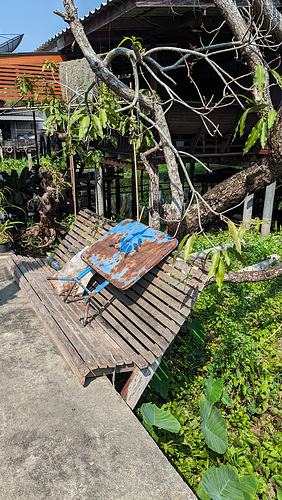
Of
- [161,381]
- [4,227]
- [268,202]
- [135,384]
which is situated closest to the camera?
[135,384]

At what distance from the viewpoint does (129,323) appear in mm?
3643

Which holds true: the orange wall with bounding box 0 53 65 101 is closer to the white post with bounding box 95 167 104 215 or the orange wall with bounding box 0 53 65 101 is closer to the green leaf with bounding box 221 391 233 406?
the white post with bounding box 95 167 104 215

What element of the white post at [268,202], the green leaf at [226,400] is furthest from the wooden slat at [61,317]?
the white post at [268,202]

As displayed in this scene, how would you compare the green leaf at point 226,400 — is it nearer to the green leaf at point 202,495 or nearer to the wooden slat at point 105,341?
the green leaf at point 202,495

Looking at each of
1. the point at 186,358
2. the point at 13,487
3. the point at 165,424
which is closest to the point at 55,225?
the point at 186,358

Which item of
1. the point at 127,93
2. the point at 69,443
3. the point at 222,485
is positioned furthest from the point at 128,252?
the point at 222,485

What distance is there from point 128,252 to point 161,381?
140 centimetres

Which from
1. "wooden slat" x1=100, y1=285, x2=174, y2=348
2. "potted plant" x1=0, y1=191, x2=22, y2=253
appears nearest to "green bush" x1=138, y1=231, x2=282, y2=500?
"wooden slat" x1=100, y1=285, x2=174, y2=348

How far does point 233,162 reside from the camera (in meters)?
9.71

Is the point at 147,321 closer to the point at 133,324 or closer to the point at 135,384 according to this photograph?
the point at 133,324

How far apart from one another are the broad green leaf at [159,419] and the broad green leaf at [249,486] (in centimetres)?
59

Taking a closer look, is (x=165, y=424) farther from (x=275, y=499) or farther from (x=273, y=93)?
(x=273, y=93)

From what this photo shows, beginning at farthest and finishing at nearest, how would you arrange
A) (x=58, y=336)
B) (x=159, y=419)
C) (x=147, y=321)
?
1. (x=58, y=336)
2. (x=147, y=321)
3. (x=159, y=419)

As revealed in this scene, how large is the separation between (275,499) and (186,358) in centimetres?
182
